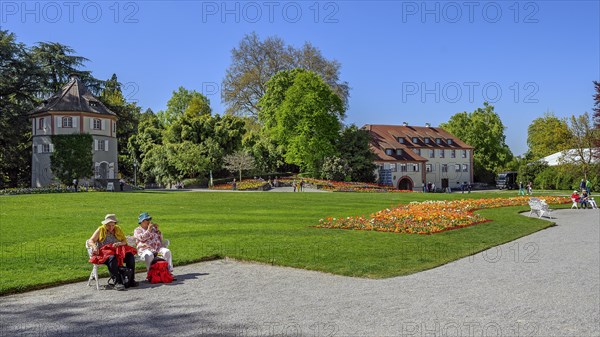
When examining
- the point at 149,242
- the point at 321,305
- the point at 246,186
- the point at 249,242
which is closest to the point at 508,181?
the point at 246,186

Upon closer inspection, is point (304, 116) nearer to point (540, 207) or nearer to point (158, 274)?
point (540, 207)

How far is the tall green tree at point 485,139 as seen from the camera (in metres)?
97.6

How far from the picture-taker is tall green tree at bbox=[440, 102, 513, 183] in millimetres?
97562

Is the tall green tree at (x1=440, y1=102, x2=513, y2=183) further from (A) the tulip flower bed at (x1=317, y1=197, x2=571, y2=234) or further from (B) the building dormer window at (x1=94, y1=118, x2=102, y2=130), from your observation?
(A) the tulip flower bed at (x1=317, y1=197, x2=571, y2=234)

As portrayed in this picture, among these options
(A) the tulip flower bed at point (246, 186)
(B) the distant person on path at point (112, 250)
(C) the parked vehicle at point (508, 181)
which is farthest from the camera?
(C) the parked vehicle at point (508, 181)

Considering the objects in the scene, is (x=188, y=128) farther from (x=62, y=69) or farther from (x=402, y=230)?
(x=402, y=230)

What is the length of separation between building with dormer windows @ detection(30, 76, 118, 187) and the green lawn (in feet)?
110

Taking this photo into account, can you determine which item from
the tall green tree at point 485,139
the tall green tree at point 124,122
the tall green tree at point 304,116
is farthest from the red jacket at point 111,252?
the tall green tree at point 485,139

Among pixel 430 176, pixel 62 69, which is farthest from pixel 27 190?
pixel 430 176

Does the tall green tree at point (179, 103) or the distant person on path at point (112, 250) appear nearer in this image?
the distant person on path at point (112, 250)

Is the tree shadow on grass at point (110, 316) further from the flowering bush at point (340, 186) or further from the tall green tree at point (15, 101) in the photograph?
the tall green tree at point (15, 101)

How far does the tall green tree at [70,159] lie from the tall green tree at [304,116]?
22400 mm

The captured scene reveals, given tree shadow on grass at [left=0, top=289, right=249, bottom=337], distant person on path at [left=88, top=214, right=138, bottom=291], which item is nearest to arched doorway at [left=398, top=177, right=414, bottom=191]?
distant person on path at [left=88, top=214, right=138, bottom=291]

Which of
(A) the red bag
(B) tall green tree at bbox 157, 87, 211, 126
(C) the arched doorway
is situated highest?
(B) tall green tree at bbox 157, 87, 211, 126
